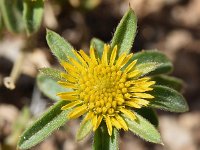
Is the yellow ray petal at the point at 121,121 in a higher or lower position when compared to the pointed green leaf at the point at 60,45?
lower

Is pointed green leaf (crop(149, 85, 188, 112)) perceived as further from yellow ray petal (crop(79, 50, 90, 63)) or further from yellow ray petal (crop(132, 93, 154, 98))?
yellow ray petal (crop(79, 50, 90, 63))

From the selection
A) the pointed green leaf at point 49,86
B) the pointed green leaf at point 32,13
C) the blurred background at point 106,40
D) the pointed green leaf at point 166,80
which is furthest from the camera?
the blurred background at point 106,40

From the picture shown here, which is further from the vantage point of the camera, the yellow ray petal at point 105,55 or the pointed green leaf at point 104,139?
the pointed green leaf at point 104,139

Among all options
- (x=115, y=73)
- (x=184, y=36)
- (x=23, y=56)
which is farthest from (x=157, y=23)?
(x=115, y=73)

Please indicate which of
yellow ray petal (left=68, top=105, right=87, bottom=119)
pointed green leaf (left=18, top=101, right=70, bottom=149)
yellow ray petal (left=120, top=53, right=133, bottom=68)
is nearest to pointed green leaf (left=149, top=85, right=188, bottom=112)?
yellow ray petal (left=120, top=53, right=133, bottom=68)

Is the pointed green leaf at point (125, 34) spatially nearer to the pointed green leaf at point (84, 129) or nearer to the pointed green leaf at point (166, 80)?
the pointed green leaf at point (84, 129)

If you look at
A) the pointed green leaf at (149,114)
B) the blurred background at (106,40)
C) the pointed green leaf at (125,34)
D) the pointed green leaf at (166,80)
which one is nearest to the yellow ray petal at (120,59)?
the pointed green leaf at (125,34)
